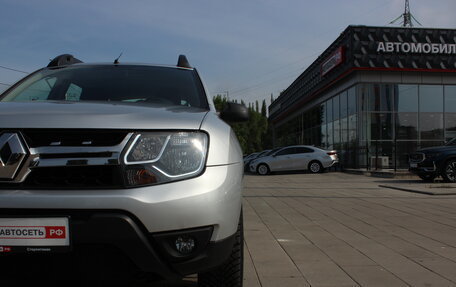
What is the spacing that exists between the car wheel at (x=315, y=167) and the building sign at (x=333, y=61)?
6041 mm

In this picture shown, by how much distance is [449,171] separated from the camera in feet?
38.8

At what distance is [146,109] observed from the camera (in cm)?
229

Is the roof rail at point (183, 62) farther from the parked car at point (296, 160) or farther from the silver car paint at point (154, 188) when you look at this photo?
the parked car at point (296, 160)

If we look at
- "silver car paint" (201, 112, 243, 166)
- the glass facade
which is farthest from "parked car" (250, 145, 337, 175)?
"silver car paint" (201, 112, 243, 166)

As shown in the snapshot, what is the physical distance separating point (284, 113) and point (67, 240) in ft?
124

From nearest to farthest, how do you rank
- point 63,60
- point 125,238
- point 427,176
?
point 125,238, point 63,60, point 427,176

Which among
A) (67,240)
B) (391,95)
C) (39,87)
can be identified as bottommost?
(67,240)

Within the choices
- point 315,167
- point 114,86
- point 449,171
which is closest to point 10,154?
point 114,86

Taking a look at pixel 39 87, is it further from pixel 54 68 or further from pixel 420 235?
pixel 420 235

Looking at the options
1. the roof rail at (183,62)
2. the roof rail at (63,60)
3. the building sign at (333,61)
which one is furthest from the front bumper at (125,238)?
the building sign at (333,61)

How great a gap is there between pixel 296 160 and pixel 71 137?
17652mm

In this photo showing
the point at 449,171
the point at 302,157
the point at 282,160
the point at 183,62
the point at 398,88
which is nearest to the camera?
the point at 183,62

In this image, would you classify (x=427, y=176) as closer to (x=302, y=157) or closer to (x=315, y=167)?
(x=315, y=167)

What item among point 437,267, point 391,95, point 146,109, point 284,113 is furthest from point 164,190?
point 284,113
